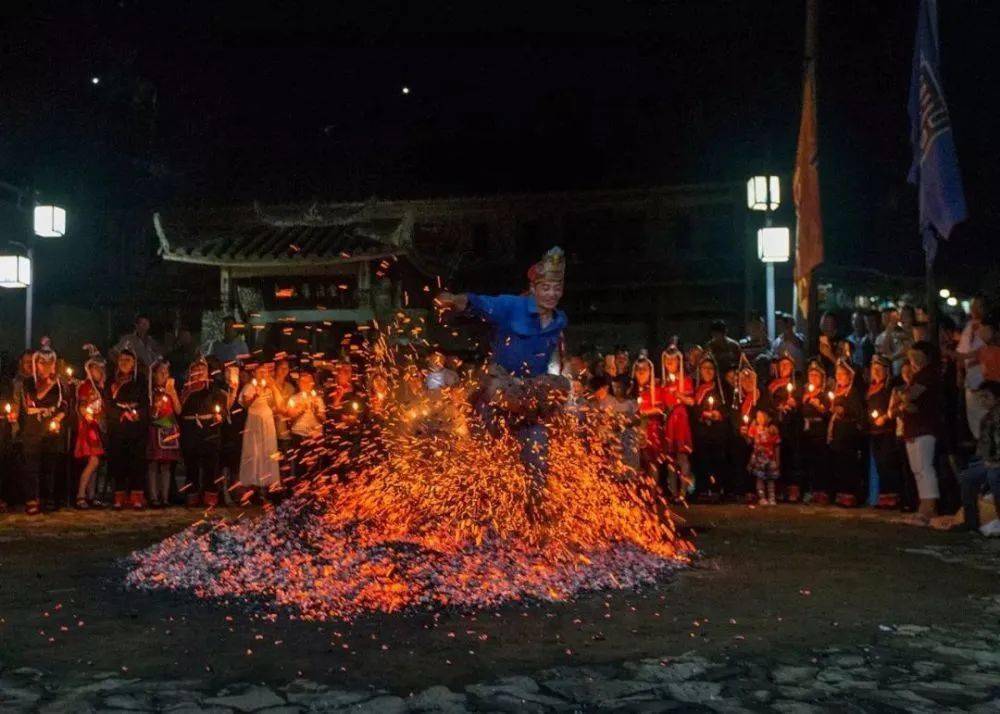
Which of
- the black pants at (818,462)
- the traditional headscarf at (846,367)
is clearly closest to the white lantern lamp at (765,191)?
the traditional headscarf at (846,367)

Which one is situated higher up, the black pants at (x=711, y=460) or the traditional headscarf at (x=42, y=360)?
the traditional headscarf at (x=42, y=360)

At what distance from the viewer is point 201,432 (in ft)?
44.1

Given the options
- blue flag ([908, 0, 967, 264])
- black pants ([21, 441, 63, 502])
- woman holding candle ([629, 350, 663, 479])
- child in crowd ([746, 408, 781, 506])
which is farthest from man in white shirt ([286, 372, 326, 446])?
blue flag ([908, 0, 967, 264])

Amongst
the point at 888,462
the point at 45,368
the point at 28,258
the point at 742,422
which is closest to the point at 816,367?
the point at 742,422

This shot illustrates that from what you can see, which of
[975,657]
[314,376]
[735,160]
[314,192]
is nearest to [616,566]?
[975,657]

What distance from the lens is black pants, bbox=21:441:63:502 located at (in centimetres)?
1249

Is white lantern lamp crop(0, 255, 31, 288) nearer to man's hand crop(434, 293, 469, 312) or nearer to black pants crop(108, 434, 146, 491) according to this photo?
black pants crop(108, 434, 146, 491)

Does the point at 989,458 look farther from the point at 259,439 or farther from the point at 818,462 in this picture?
the point at 259,439

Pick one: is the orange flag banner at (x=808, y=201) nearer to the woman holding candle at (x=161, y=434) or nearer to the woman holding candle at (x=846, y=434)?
the woman holding candle at (x=846, y=434)

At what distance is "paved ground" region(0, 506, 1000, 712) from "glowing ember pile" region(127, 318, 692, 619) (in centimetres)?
35

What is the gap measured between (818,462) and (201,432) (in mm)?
7987

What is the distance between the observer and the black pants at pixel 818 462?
1293 cm

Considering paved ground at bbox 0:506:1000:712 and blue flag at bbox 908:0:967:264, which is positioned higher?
blue flag at bbox 908:0:967:264

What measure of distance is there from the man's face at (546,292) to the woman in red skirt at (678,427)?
5.95 meters
